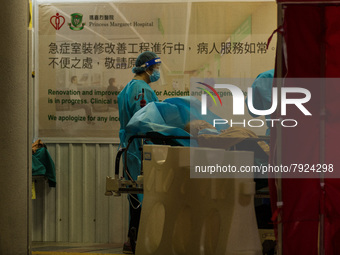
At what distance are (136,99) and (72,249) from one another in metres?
1.73

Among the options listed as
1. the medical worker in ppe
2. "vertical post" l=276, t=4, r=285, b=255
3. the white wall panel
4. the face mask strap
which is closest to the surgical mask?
the medical worker in ppe

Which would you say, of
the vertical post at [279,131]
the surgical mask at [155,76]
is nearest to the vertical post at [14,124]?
the surgical mask at [155,76]

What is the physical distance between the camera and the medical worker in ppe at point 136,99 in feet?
19.7

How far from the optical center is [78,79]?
261 inches

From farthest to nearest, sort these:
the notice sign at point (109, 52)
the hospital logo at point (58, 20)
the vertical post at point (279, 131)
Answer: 1. the hospital logo at point (58, 20)
2. the notice sign at point (109, 52)
3. the vertical post at point (279, 131)

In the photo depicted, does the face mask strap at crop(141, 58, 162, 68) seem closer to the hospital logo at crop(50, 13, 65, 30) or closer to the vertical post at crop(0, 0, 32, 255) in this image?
the hospital logo at crop(50, 13, 65, 30)

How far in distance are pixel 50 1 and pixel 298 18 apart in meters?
4.18

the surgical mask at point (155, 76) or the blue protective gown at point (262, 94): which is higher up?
the surgical mask at point (155, 76)

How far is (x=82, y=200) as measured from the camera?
21.9 ft

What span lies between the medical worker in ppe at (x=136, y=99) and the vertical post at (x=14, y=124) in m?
1.42

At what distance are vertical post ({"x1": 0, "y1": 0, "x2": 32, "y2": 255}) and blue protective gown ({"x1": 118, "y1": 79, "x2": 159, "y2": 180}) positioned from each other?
1.47 meters

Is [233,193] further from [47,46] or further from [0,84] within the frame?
[47,46]

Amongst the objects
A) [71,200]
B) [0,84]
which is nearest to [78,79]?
[71,200]

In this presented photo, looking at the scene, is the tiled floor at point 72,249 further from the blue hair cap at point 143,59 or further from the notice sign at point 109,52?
the blue hair cap at point 143,59
